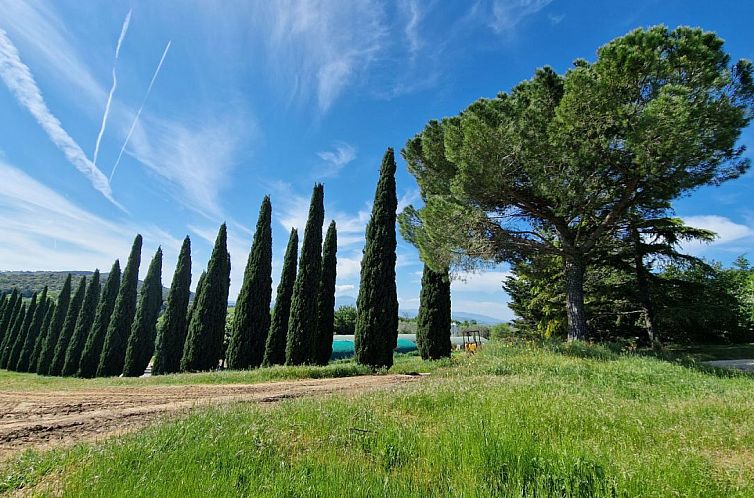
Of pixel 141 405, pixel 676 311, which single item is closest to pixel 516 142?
pixel 676 311

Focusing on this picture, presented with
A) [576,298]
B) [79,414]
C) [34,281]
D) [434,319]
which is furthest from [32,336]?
[34,281]

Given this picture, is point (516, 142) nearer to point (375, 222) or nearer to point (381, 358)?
point (375, 222)

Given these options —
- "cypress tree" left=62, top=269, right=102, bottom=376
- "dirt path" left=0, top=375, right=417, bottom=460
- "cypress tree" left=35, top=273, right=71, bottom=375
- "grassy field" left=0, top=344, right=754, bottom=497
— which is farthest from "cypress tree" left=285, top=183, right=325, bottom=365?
"cypress tree" left=35, top=273, right=71, bottom=375

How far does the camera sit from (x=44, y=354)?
3002cm

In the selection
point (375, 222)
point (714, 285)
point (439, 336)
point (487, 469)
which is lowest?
point (487, 469)

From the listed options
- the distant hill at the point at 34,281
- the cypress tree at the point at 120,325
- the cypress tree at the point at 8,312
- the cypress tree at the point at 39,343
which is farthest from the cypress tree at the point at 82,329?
the distant hill at the point at 34,281

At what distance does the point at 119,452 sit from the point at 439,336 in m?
17.5

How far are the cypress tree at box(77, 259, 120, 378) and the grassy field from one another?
94.3 ft

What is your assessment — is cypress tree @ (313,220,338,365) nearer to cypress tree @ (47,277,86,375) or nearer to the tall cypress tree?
cypress tree @ (47,277,86,375)

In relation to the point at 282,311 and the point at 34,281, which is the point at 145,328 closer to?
the point at 282,311

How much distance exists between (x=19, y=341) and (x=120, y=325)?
20964mm

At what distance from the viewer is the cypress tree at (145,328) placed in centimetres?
2400

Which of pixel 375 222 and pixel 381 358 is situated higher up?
pixel 375 222

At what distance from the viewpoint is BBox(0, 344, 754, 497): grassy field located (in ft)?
9.03
